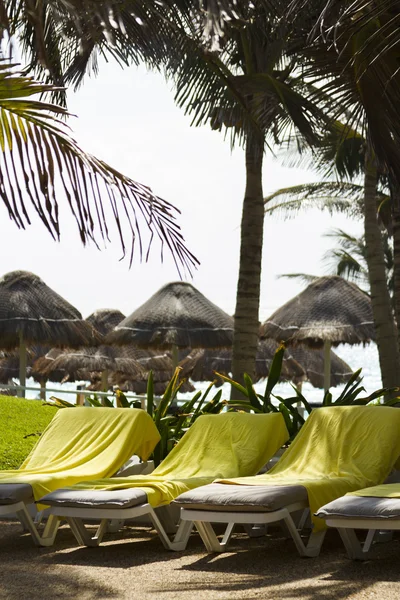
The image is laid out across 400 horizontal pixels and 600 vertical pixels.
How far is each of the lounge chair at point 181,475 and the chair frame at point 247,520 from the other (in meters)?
0.28

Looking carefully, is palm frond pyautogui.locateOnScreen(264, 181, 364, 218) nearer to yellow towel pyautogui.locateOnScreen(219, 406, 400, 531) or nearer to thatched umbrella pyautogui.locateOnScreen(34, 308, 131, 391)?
thatched umbrella pyautogui.locateOnScreen(34, 308, 131, 391)

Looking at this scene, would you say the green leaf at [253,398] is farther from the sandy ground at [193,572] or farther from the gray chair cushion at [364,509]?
the gray chair cushion at [364,509]

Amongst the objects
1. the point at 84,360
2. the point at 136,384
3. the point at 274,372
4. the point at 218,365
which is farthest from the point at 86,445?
the point at 136,384

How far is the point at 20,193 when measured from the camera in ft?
13.5

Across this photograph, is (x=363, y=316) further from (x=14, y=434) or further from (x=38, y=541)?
(x=38, y=541)

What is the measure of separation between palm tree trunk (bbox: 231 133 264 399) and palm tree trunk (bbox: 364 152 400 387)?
1.48 m

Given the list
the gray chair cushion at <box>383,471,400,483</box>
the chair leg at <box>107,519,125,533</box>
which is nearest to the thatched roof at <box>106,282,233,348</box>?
the chair leg at <box>107,519,125,533</box>

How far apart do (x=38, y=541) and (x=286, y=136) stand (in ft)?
22.8

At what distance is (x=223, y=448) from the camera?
682 centimetres

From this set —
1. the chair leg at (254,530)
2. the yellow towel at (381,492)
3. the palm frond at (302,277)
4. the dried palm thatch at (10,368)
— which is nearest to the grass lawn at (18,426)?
the chair leg at (254,530)

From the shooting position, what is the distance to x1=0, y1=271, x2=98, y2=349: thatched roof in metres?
17.6

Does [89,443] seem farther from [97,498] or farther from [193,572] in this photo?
[193,572]

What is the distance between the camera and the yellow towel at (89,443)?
677 centimetres

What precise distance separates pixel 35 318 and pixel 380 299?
8562 mm
